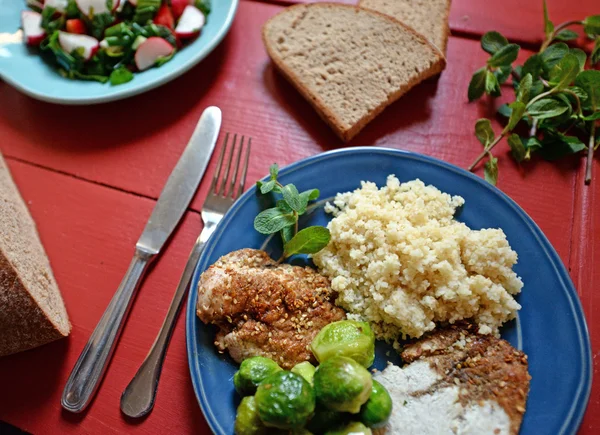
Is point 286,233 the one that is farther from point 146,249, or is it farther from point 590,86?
point 590,86

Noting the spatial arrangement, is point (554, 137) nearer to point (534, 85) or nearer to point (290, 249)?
point (534, 85)

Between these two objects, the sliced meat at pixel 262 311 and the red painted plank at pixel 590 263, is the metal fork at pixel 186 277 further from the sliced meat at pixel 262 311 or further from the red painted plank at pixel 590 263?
the red painted plank at pixel 590 263

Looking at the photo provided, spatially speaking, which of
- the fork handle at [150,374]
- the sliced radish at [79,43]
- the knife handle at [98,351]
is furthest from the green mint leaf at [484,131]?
the sliced radish at [79,43]

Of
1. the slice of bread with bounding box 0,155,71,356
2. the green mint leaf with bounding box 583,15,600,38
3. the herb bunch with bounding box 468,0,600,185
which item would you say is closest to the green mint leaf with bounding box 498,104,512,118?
the herb bunch with bounding box 468,0,600,185

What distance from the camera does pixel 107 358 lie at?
2.08 metres

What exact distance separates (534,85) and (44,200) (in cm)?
252

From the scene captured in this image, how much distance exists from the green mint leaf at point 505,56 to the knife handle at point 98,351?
79.1 inches

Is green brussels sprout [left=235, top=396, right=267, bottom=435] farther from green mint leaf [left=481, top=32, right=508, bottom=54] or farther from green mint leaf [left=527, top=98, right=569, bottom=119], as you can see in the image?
green mint leaf [left=481, top=32, right=508, bottom=54]

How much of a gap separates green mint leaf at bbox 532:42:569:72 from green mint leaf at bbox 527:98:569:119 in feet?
0.77

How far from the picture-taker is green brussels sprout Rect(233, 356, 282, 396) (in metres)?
1.74

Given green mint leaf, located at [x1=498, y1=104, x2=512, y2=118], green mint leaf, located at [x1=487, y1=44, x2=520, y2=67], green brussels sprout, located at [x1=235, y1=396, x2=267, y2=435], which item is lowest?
green brussels sprout, located at [x1=235, y1=396, x2=267, y2=435]

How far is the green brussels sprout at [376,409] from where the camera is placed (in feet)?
5.46

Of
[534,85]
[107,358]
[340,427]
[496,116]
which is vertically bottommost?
[107,358]

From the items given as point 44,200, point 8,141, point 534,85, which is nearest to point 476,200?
point 534,85
